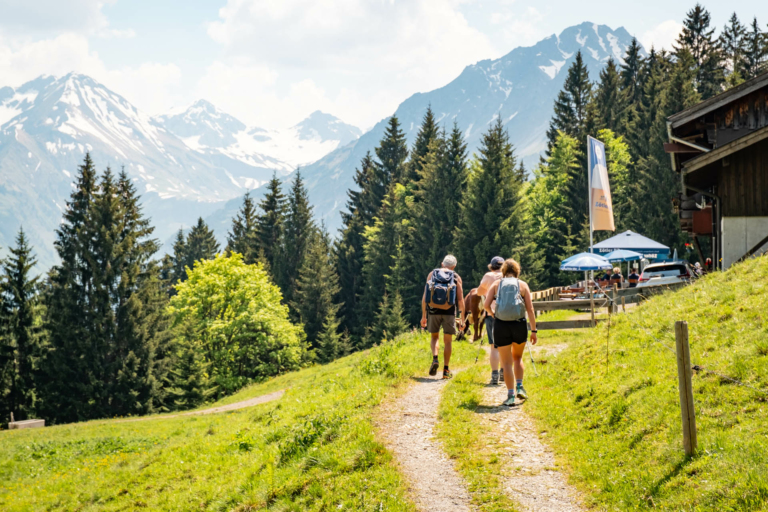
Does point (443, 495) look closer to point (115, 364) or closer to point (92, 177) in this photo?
point (115, 364)

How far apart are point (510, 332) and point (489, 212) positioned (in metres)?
39.2

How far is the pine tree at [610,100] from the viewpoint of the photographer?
215 feet

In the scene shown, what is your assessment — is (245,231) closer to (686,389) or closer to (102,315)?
(102,315)

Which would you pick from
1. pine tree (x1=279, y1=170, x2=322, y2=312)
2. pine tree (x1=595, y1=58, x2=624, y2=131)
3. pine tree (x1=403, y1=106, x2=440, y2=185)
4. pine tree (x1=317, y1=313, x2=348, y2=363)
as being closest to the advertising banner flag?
pine tree (x1=317, y1=313, x2=348, y2=363)

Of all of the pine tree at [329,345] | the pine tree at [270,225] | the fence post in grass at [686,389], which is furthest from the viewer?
the pine tree at [270,225]

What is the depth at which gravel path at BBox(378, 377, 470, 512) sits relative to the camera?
7.47m

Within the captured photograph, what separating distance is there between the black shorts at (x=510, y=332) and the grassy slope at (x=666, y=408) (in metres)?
1.23

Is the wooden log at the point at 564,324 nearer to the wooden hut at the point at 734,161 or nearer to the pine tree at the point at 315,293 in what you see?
the wooden hut at the point at 734,161

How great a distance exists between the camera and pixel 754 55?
2389 inches

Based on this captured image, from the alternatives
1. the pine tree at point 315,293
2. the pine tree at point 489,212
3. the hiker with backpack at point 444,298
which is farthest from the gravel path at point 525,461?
the pine tree at point 315,293

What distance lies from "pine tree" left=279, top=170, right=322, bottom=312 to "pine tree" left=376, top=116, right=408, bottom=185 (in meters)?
10.2

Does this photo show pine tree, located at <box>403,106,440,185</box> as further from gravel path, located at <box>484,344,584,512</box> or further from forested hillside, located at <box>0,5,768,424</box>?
gravel path, located at <box>484,344,584,512</box>

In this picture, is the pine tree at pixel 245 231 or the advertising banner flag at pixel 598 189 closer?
the advertising banner flag at pixel 598 189

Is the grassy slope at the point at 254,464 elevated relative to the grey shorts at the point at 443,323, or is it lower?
lower
